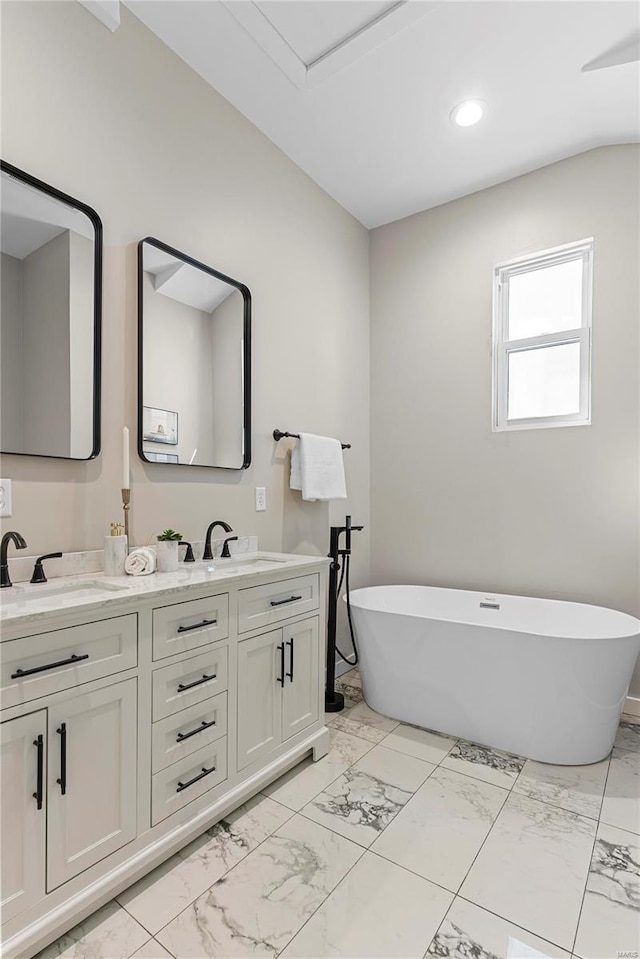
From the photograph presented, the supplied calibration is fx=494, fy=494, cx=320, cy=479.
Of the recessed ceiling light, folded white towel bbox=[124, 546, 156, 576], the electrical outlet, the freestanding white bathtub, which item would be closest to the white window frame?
the recessed ceiling light

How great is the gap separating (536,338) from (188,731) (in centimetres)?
271

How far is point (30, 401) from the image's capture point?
1.58m

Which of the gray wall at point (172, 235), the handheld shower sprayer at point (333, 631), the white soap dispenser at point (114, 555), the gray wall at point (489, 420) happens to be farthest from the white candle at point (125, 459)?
the gray wall at point (489, 420)

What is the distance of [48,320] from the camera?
164cm

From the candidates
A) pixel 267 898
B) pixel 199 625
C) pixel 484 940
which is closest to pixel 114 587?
pixel 199 625

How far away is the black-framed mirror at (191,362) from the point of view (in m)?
1.95

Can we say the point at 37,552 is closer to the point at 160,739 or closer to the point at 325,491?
the point at 160,739

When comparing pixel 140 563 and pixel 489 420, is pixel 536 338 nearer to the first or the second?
pixel 489 420

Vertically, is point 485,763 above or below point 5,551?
below

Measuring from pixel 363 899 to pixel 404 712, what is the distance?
1.09 metres

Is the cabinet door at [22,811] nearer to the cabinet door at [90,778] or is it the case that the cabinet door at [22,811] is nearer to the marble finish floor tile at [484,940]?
the cabinet door at [90,778]

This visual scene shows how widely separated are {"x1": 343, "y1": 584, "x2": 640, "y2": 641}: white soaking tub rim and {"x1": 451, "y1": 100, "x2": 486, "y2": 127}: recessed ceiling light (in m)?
2.45

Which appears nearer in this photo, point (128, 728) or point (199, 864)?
point (128, 728)

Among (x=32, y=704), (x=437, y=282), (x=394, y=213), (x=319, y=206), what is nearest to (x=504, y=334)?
(x=437, y=282)
